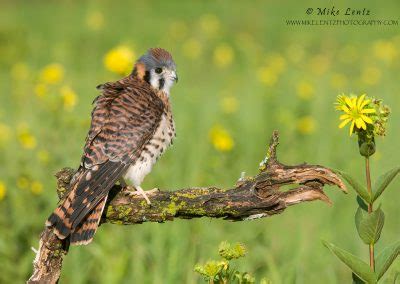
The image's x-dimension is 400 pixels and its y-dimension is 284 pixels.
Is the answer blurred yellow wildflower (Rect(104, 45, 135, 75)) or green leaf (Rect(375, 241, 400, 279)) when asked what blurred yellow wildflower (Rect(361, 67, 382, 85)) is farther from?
green leaf (Rect(375, 241, 400, 279))

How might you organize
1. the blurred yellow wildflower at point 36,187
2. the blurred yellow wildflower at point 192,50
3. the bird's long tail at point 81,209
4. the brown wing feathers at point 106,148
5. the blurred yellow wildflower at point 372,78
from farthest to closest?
the blurred yellow wildflower at point 192,50 → the blurred yellow wildflower at point 372,78 → the blurred yellow wildflower at point 36,187 → the brown wing feathers at point 106,148 → the bird's long tail at point 81,209

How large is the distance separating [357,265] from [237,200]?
60 centimetres

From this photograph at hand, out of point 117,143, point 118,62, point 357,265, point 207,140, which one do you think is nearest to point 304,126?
point 207,140

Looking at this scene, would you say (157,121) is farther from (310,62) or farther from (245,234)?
(310,62)

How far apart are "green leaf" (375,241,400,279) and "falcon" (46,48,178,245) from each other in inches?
43.1

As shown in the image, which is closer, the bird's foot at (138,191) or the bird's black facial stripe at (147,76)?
the bird's foot at (138,191)

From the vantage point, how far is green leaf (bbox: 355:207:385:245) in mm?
2557

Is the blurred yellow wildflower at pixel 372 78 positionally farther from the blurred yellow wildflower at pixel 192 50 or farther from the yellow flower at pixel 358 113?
the yellow flower at pixel 358 113

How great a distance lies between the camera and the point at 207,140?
7590mm

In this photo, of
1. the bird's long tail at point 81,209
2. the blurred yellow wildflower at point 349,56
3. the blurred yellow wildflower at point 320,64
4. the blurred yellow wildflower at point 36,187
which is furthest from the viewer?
the blurred yellow wildflower at point 349,56

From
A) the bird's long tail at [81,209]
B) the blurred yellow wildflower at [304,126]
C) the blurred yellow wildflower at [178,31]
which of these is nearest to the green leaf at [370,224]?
the bird's long tail at [81,209]

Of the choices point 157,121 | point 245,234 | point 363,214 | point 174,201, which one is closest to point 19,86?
point 245,234

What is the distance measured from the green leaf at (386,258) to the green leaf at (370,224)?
6cm

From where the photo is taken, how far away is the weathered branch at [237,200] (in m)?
2.95
